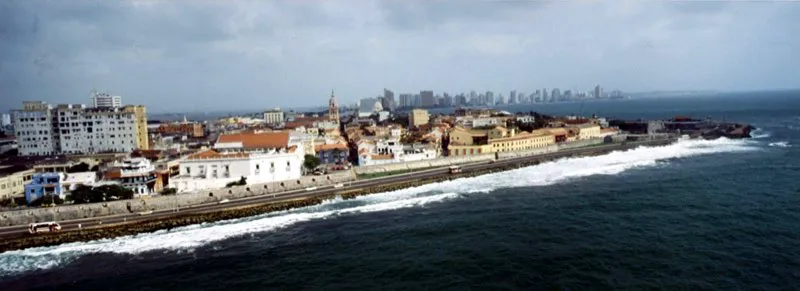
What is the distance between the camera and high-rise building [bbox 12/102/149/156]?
61.5 meters

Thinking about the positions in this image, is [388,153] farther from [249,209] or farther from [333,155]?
[249,209]

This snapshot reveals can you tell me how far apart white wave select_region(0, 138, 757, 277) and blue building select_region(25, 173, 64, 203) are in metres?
9.82

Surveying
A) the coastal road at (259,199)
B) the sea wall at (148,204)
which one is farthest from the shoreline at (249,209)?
the sea wall at (148,204)

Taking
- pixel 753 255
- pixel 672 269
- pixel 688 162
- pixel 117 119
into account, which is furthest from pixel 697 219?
pixel 117 119

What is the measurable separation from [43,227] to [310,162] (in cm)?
2248

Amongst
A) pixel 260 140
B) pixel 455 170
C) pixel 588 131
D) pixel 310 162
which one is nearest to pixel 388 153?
pixel 455 170

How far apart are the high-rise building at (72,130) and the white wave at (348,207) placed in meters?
35.9

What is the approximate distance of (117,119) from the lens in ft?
208

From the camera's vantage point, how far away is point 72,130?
6228 cm

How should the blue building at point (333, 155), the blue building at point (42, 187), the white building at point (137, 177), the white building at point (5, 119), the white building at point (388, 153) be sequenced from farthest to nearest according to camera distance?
the white building at point (5, 119) → the blue building at point (333, 155) → the white building at point (388, 153) → the white building at point (137, 177) → the blue building at point (42, 187)

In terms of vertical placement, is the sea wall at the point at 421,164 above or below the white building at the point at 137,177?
below

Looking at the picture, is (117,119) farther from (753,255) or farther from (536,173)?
(753,255)

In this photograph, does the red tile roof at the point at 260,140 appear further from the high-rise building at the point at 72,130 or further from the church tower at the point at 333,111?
the church tower at the point at 333,111

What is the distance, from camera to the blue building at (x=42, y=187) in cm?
3712
